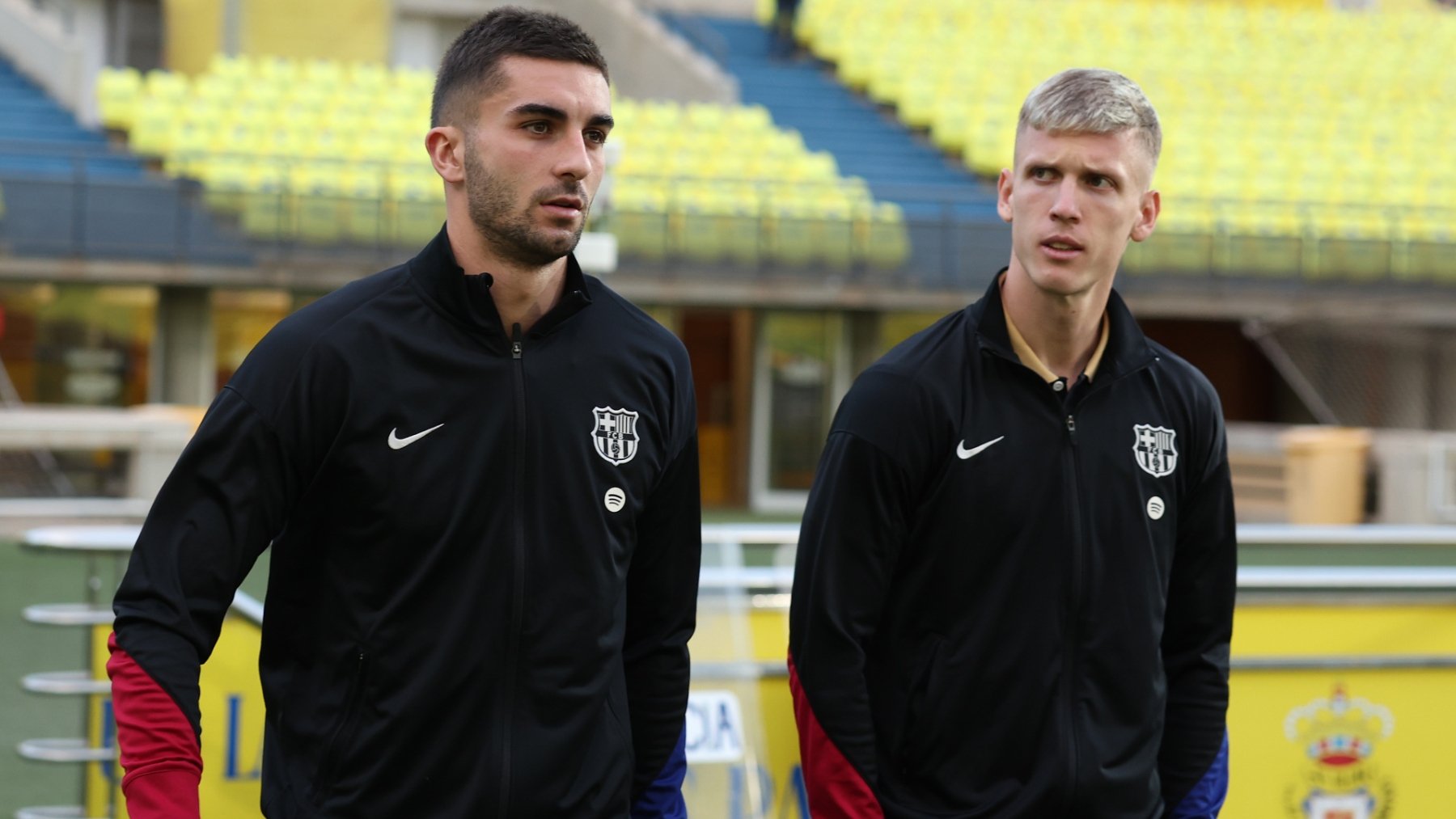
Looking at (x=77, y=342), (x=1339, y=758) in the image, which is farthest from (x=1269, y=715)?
(x=77, y=342)

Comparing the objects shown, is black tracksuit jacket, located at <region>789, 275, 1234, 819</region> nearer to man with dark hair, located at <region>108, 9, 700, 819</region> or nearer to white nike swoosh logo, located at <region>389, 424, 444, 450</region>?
man with dark hair, located at <region>108, 9, 700, 819</region>

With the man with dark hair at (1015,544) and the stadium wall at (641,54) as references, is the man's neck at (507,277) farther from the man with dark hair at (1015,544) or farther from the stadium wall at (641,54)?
the stadium wall at (641,54)

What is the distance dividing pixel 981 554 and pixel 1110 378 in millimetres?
431

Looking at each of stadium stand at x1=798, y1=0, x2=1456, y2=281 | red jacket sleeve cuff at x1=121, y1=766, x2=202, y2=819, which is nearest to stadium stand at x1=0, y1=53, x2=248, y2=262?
stadium stand at x1=798, y1=0, x2=1456, y2=281

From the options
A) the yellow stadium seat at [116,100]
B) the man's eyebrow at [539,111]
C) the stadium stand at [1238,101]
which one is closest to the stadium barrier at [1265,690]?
the man's eyebrow at [539,111]

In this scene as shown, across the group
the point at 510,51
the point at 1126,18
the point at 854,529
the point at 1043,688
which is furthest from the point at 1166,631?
the point at 1126,18

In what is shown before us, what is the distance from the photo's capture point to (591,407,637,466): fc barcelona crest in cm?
283

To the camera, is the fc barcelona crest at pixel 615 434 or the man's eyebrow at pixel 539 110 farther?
the fc barcelona crest at pixel 615 434

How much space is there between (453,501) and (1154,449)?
133 centimetres

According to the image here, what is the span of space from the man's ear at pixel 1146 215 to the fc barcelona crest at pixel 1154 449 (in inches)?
14.1

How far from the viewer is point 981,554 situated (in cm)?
311

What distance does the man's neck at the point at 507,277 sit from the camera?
9.21 feet

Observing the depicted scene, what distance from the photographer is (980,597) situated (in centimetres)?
311

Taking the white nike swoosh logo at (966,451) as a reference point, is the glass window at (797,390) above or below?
above
